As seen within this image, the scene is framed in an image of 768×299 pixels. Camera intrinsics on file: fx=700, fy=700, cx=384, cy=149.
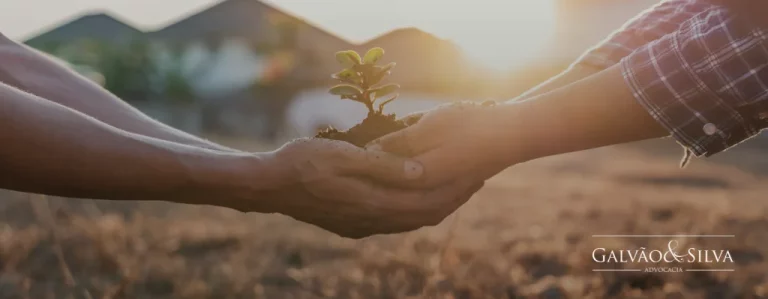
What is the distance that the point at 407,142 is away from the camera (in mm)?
1951

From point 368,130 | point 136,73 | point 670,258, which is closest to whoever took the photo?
point 368,130

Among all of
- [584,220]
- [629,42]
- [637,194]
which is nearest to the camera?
[629,42]

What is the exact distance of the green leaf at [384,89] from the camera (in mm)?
2061

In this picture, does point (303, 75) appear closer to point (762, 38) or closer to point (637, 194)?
point (637, 194)

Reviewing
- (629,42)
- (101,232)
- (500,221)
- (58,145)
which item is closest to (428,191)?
(629,42)

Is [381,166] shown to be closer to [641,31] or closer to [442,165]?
[442,165]

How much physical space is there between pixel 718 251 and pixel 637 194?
1998 mm

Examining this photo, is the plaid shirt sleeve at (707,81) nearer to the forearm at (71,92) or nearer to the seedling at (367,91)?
the seedling at (367,91)

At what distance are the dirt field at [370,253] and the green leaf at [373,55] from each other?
34.8 inches

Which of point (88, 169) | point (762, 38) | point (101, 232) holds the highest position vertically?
point (762, 38)

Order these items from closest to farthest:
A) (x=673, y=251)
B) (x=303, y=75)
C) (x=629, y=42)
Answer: (x=629, y=42) → (x=673, y=251) → (x=303, y=75)

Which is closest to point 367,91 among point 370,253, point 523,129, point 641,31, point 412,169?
point 412,169

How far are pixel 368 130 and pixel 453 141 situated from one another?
0.82 feet

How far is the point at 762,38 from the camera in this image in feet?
5.46
